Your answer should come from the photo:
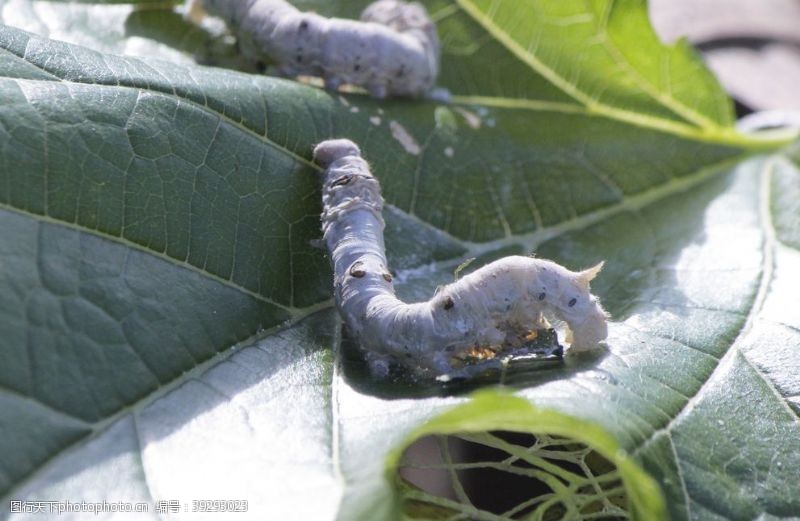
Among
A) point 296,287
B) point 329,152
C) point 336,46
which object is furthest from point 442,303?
point 336,46

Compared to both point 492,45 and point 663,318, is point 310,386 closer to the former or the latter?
point 663,318

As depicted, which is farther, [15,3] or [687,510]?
[15,3]

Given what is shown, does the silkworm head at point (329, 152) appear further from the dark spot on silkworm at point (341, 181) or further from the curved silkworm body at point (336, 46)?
the curved silkworm body at point (336, 46)

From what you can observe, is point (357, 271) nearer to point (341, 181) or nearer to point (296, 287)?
point (296, 287)

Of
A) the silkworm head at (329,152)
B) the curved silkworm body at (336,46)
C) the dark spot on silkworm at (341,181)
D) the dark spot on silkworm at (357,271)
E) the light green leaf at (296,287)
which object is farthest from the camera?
the curved silkworm body at (336,46)

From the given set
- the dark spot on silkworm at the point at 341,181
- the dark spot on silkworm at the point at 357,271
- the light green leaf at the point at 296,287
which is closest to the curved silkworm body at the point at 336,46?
the light green leaf at the point at 296,287

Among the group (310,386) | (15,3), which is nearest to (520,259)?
(310,386)
